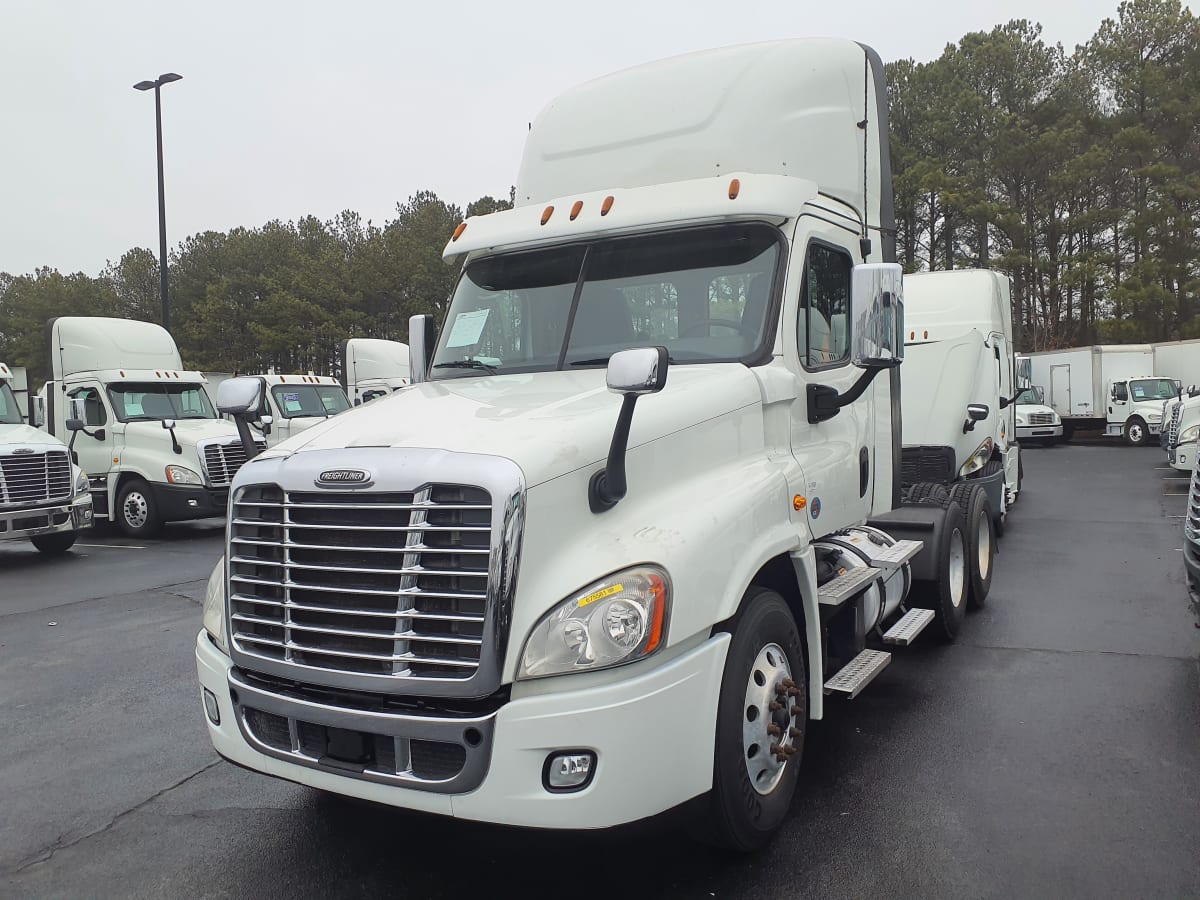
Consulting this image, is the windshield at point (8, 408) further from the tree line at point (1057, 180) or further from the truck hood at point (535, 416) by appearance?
the tree line at point (1057, 180)

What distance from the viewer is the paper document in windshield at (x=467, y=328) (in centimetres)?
463

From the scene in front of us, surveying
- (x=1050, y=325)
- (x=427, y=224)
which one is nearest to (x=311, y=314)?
(x=427, y=224)

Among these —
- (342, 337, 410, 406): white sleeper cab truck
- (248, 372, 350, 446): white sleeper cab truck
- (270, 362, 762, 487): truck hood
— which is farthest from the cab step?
(342, 337, 410, 406): white sleeper cab truck

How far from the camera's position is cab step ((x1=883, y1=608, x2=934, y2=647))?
542cm

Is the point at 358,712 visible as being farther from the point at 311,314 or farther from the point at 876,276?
the point at 311,314

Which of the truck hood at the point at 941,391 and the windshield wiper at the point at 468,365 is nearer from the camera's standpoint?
the windshield wiper at the point at 468,365

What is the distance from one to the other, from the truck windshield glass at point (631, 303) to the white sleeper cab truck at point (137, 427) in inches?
404

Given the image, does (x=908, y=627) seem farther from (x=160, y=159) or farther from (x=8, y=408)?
(x=160, y=159)

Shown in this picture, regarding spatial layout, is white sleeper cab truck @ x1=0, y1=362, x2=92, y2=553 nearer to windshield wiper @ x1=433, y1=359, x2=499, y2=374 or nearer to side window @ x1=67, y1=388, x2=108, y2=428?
side window @ x1=67, y1=388, x2=108, y2=428

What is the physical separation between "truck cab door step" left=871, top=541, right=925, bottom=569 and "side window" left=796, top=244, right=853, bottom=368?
1201mm

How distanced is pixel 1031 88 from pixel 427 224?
3167 cm

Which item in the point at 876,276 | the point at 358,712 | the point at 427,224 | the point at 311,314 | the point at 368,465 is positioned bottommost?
the point at 358,712

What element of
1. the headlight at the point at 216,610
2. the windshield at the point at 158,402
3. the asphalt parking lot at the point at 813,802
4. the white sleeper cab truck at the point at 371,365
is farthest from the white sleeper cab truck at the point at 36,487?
the white sleeper cab truck at the point at 371,365

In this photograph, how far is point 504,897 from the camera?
133 inches
